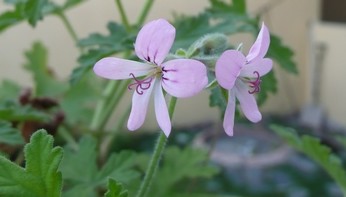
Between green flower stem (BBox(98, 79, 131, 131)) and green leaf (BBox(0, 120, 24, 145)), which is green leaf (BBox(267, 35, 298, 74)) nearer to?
green flower stem (BBox(98, 79, 131, 131))

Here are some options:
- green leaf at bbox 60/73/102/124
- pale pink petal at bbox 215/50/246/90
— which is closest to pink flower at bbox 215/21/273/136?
pale pink petal at bbox 215/50/246/90

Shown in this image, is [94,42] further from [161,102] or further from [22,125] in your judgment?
[161,102]

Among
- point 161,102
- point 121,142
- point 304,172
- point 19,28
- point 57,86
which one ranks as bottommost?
point 304,172

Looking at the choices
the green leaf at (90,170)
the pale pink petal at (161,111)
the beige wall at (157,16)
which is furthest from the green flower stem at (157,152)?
the beige wall at (157,16)

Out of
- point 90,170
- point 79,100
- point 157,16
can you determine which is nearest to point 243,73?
point 90,170

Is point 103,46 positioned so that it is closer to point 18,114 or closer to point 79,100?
point 18,114

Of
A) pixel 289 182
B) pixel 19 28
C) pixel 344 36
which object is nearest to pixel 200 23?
pixel 289 182
